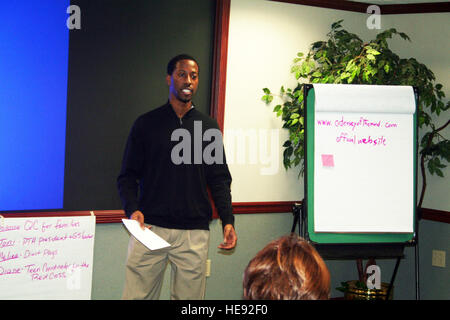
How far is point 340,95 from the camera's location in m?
2.99

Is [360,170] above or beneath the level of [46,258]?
above

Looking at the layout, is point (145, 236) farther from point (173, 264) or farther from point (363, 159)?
point (363, 159)

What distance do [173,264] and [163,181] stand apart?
0.44 m

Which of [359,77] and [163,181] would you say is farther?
[359,77]

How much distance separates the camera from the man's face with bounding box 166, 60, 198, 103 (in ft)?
9.05

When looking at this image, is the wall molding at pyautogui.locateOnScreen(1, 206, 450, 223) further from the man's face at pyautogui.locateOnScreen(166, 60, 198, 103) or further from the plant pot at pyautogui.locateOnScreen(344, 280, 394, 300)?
the man's face at pyautogui.locateOnScreen(166, 60, 198, 103)

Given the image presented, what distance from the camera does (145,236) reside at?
2.47 meters

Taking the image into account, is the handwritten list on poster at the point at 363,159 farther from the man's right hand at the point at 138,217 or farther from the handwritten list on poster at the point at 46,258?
the handwritten list on poster at the point at 46,258

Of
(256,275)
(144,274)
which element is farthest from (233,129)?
(256,275)

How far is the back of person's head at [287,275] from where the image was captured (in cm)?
107

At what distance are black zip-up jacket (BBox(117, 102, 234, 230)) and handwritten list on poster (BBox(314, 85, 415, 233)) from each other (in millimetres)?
643

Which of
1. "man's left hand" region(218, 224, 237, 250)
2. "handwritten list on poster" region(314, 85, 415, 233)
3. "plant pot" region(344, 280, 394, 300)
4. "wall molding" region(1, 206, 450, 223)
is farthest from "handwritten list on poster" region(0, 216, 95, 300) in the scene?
"plant pot" region(344, 280, 394, 300)

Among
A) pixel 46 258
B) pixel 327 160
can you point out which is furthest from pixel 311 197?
pixel 46 258

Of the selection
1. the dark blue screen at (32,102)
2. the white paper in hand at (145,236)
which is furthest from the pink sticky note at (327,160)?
the dark blue screen at (32,102)
